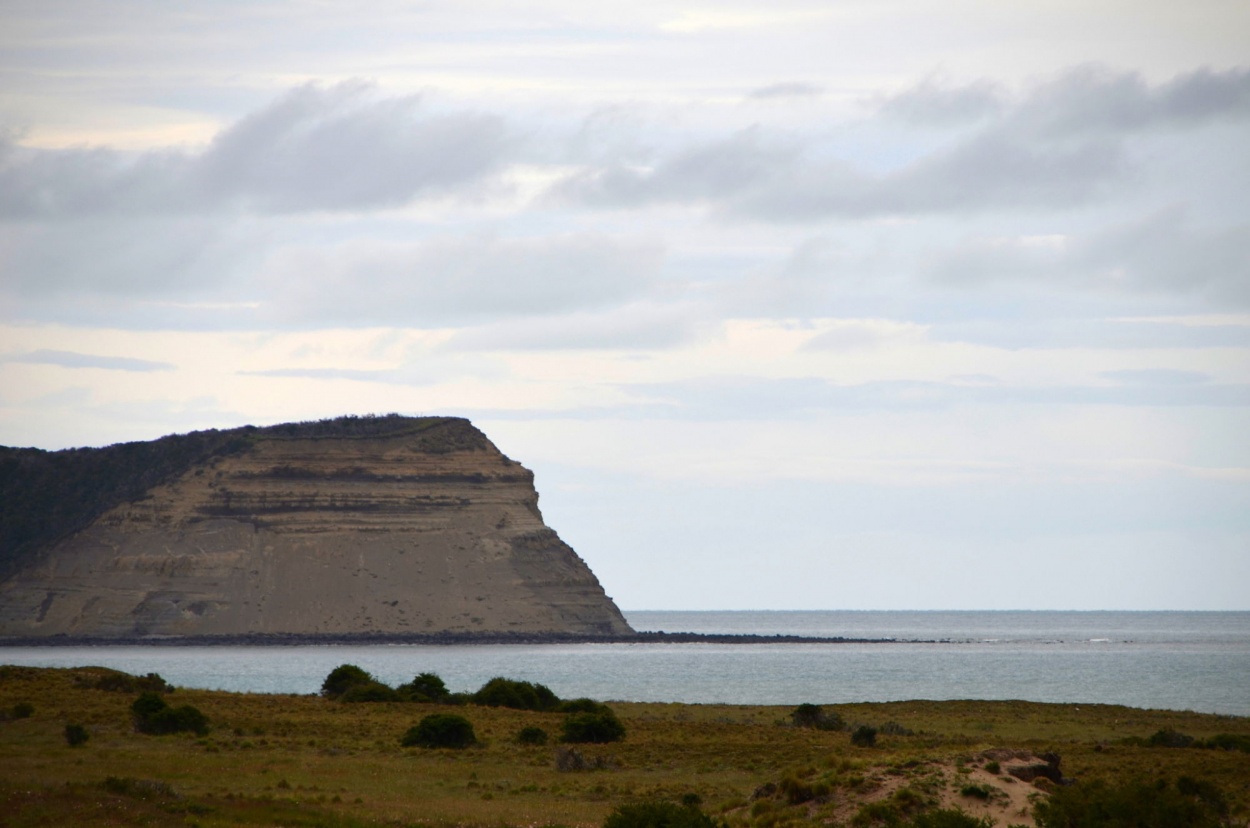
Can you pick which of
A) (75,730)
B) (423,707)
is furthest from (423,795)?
(423,707)

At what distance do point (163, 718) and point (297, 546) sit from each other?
9061 cm

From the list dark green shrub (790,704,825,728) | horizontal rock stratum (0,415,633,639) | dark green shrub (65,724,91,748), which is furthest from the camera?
horizontal rock stratum (0,415,633,639)

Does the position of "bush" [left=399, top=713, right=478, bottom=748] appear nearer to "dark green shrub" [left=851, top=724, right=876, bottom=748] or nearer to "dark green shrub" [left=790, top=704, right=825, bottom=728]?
"dark green shrub" [left=851, top=724, right=876, bottom=748]

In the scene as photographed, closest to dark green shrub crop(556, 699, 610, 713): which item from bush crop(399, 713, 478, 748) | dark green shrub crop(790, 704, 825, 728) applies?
dark green shrub crop(790, 704, 825, 728)

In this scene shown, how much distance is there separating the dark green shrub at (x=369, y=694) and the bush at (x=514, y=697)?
291 cm

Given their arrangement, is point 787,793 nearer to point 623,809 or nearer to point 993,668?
point 623,809

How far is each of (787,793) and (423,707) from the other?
2261 centimetres

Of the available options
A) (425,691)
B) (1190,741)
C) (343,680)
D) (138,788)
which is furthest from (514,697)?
(138,788)

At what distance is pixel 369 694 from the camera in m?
45.2

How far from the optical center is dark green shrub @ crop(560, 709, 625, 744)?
115ft

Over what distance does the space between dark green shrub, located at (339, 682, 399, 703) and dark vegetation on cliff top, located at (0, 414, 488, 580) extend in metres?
84.5

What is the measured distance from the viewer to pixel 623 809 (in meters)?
19.3

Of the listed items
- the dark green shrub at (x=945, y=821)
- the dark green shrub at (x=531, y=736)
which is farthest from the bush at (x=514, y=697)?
the dark green shrub at (x=945, y=821)

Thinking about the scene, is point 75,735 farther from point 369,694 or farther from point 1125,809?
point 1125,809
